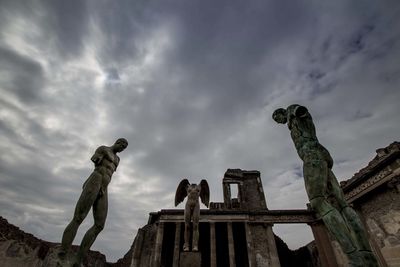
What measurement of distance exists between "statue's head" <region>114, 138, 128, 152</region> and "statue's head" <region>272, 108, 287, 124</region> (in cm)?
366

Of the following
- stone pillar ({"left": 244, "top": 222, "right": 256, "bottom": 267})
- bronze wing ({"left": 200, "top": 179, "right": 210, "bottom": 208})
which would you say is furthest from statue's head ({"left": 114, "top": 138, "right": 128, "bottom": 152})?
stone pillar ({"left": 244, "top": 222, "right": 256, "bottom": 267})

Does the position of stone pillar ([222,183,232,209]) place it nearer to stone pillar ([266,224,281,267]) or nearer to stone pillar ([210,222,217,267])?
stone pillar ([210,222,217,267])

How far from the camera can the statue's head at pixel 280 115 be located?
3730 mm

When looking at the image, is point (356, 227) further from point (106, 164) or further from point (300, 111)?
point (106, 164)

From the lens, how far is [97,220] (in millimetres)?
3912

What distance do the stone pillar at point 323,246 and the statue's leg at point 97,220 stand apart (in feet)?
49.1

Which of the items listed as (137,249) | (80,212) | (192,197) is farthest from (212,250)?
(80,212)

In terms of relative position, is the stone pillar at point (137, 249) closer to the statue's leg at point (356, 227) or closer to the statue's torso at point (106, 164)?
the statue's torso at point (106, 164)

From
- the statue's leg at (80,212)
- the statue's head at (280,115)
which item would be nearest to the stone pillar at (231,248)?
the statue's leg at (80,212)

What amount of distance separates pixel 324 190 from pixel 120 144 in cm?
444

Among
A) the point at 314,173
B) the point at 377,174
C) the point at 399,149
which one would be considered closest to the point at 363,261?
the point at 314,173

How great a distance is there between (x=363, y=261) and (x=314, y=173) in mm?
1066

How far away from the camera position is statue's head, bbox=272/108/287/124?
3.73 meters

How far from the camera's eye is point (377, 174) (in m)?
9.62
